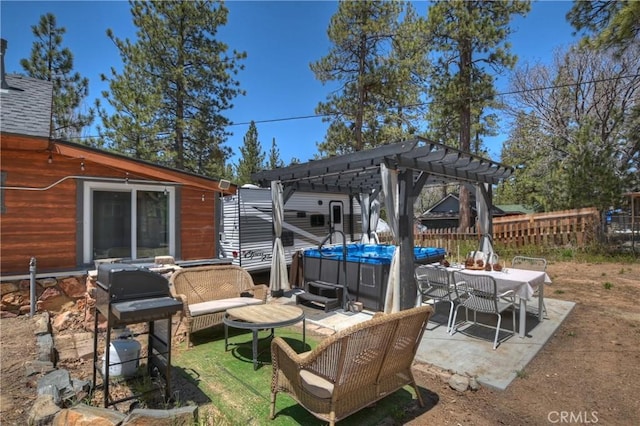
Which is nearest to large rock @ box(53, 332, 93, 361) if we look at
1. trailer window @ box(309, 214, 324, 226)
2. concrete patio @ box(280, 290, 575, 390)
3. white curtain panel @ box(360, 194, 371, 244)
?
concrete patio @ box(280, 290, 575, 390)

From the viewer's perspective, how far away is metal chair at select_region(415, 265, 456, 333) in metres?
4.62

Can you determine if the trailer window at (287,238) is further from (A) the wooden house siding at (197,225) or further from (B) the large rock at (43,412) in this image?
(B) the large rock at (43,412)

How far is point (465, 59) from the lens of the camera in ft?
39.6

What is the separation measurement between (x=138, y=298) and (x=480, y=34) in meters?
12.3

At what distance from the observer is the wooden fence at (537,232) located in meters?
10.6

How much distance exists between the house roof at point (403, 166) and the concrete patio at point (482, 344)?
2309 mm

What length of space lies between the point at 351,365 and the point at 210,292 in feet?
9.91

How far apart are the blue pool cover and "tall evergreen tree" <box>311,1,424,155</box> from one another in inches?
220

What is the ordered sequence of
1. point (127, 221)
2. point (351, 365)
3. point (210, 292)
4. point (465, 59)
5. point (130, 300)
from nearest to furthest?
point (351, 365)
point (130, 300)
point (210, 292)
point (127, 221)
point (465, 59)

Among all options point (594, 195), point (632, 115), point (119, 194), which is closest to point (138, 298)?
point (119, 194)

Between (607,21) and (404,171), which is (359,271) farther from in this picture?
(607,21)

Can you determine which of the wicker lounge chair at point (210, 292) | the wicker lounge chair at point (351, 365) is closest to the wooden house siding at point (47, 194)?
the wicker lounge chair at point (210, 292)

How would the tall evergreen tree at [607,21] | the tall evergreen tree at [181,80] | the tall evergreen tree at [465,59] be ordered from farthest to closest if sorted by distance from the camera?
the tall evergreen tree at [181,80], the tall evergreen tree at [465,59], the tall evergreen tree at [607,21]

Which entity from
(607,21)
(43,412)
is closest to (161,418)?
(43,412)
